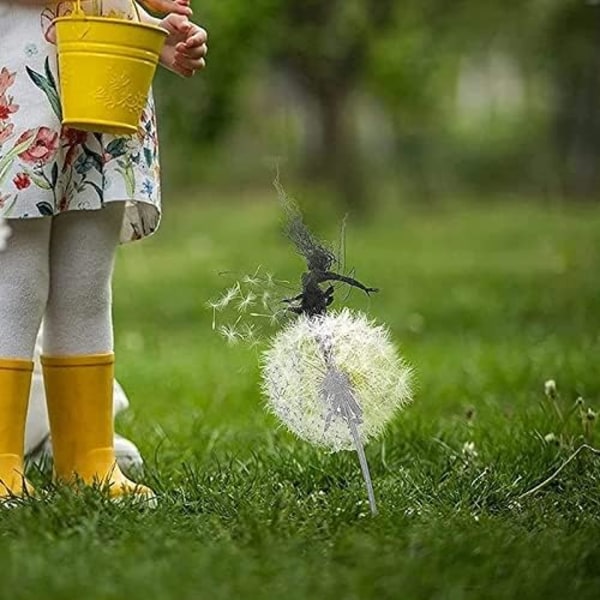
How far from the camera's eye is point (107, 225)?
3258 mm

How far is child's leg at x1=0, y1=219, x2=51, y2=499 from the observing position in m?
3.14

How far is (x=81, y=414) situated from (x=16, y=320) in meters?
0.27

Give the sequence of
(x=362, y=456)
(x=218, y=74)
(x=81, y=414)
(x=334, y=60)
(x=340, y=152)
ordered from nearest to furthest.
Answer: (x=362, y=456)
(x=81, y=414)
(x=218, y=74)
(x=334, y=60)
(x=340, y=152)

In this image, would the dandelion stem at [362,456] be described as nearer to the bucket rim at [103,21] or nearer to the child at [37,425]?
the bucket rim at [103,21]

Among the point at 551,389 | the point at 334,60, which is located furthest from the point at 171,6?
the point at 334,60

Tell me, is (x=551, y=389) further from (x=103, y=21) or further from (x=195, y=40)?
(x=103, y=21)

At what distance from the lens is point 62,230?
322cm

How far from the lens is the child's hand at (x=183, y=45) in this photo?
10.5 ft

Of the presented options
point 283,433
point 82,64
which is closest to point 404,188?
point 283,433

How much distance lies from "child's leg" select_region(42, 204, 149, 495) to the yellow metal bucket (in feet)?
1.12

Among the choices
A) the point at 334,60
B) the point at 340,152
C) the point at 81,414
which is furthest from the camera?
the point at 340,152

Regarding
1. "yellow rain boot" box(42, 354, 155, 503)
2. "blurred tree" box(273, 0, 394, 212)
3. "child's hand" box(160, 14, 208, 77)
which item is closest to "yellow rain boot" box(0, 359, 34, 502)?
"yellow rain boot" box(42, 354, 155, 503)

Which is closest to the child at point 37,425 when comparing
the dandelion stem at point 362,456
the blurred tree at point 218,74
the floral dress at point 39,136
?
the floral dress at point 39,136

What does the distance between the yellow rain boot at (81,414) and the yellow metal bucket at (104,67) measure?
0.58 metres
